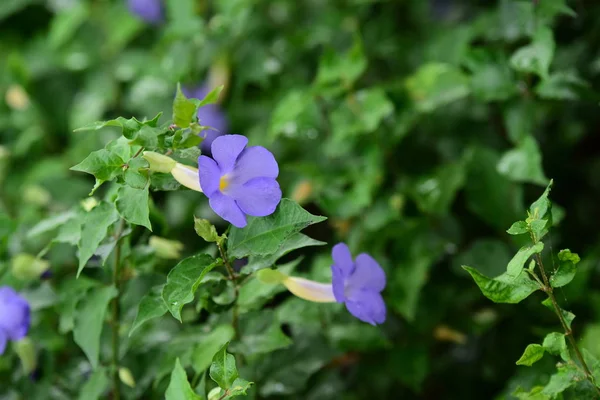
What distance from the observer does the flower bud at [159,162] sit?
0.87 m

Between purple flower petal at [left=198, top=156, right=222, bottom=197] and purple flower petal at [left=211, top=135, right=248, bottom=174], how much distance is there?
13 millimetres

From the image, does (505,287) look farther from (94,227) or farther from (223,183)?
(94,227)

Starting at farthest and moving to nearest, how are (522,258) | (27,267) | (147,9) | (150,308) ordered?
(147,9)
(27,267)
(150,308)
(522,258)

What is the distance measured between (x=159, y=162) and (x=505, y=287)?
46cm

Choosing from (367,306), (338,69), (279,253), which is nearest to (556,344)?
(367,306)

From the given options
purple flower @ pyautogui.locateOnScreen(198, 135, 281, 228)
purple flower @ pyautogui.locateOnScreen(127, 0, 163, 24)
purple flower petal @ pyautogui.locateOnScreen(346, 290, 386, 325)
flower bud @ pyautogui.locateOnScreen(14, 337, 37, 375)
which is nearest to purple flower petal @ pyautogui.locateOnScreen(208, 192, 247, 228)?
purple flower @ pyautogui.locateOnScreen(198, 135, 281, 228)

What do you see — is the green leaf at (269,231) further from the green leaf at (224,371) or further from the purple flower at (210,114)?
the purple flower at (210,114)

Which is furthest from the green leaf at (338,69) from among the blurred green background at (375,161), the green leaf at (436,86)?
the green leaf at (436,86)

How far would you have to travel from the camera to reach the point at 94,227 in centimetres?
95

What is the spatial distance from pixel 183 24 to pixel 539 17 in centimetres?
87

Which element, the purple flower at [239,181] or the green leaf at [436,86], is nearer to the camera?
the purple flower at [239,181]

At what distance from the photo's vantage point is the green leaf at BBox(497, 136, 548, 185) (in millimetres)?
1270

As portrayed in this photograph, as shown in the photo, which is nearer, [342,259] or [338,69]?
[342,259]

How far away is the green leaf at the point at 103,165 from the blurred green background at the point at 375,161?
21 cm
